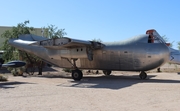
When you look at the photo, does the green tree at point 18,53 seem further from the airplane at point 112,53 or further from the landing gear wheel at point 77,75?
the landing gear wheel at point 77,75

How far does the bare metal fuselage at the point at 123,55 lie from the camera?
1667 cm

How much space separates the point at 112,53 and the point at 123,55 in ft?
3.03

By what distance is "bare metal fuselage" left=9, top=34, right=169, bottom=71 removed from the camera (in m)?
16.7

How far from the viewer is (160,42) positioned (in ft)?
55.2

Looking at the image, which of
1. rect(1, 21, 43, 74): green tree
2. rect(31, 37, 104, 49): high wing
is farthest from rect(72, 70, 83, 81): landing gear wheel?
rect(1, 21, 43, 74): green tree

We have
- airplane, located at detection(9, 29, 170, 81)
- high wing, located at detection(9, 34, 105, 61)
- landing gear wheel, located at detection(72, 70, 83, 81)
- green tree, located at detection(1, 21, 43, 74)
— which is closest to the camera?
high wing, located at detection(9, 34, 105, 61)

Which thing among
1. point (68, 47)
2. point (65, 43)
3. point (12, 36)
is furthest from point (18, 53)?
point (65, 43)

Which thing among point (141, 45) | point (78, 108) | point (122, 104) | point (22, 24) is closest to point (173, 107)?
point (122, 104)

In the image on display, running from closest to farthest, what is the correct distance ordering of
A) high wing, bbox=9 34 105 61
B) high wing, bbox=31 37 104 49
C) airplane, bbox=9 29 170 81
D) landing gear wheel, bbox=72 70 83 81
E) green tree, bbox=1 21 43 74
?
high wing, bbox=31 37 104 49
high wing, bbox=9 34 105 61
airplane, bbox=9 29 170 81
landing gear wheel, bbox=72 70 83 81
green tree, bbox=1 21 43 74

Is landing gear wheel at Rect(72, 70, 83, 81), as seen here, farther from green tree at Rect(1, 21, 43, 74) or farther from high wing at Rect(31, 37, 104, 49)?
green tree at Rect(1, 21, 43, 74)

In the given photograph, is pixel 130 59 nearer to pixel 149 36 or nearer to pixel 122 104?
pixel 149 36

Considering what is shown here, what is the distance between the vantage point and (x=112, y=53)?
18.0m

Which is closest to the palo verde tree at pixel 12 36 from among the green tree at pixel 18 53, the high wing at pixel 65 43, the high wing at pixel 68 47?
the green tree at pixel 18 53

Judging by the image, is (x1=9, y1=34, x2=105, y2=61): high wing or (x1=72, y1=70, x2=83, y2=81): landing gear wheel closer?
(x1=9, y1=34, x2=105, y2=61): high wing
